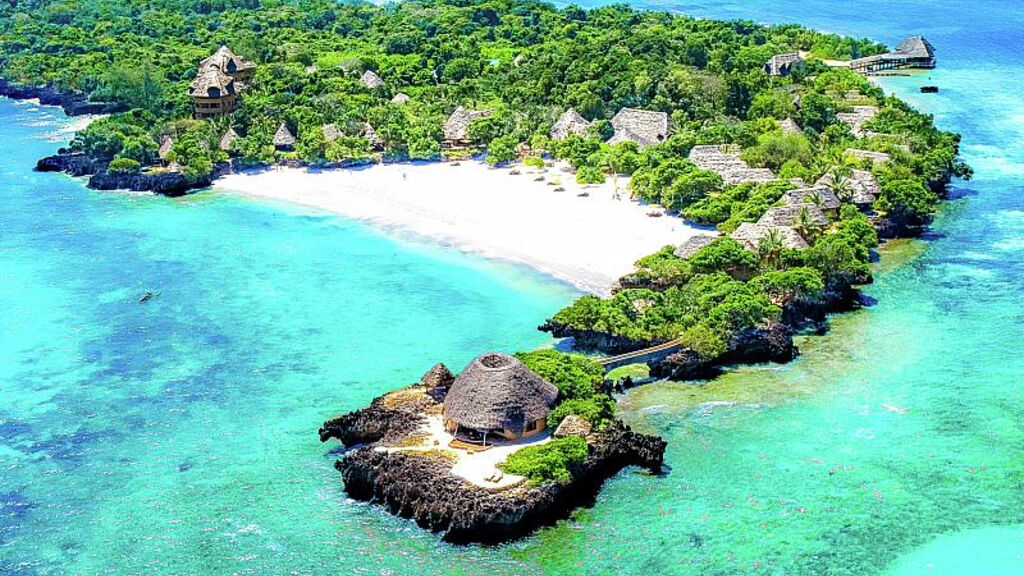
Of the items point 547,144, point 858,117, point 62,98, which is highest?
point 858,117

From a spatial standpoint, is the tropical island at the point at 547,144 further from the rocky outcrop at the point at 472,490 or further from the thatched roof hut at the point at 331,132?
the thatched roof hut at the point at 331,132

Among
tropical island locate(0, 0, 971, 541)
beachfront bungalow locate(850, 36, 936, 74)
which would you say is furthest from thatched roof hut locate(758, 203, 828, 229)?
beachfront bungalow locate(850, 36, 936, 74)

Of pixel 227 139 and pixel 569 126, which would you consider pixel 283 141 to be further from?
pixel 569 126

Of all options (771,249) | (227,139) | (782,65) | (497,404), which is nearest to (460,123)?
(227,139)

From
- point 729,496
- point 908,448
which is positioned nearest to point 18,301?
point 729,496

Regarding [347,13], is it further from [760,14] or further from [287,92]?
[760,14]
